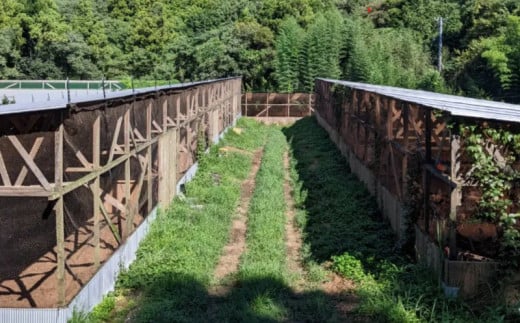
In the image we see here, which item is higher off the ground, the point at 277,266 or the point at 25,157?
the point at 25,157

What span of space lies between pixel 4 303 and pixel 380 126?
912cm

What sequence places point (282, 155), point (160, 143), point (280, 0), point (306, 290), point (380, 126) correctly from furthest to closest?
point (280, 0) → point (282, 155) → point (380, 126) → point (160, 143) → point (306, 290)

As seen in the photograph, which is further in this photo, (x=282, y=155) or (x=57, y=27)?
(x=57, y=27)

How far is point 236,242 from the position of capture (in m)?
11.7

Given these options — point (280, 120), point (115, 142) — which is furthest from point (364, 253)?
point (280, 120)

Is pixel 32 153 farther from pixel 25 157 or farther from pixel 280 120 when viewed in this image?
pixel 280 120

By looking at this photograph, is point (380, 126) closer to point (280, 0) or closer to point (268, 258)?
point (268, 258)

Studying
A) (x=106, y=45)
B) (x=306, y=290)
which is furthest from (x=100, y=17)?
(x=306, y=290)

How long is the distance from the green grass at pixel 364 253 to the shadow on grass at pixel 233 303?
0.71m

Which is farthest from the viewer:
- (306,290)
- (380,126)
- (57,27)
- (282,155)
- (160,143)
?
(57,27)

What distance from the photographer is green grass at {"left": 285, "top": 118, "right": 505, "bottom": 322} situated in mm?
7520

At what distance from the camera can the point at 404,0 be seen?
203 ft

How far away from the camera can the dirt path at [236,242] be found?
32.8 feet

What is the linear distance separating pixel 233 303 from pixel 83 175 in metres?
2.79
